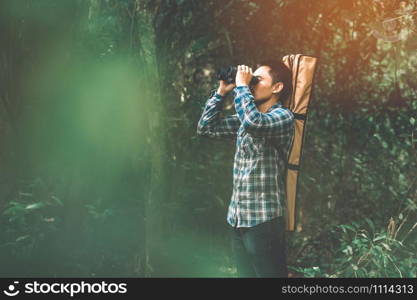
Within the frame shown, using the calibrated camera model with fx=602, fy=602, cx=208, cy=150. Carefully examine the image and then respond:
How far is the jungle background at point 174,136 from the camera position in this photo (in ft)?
18.1

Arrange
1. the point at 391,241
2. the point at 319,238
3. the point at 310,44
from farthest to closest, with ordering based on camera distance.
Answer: the point at 319,238 → the point at 310,44 → the point at 391,241

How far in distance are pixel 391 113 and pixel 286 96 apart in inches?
134

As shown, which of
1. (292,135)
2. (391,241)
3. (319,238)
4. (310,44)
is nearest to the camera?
(292,135)

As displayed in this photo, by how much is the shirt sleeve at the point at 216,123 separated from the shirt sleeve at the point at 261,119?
40 cm

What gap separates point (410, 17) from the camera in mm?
6094

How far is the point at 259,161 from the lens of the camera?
345cm

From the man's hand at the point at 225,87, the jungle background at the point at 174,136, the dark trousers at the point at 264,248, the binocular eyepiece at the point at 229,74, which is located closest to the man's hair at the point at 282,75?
the binocular eyepiece at the point at 229,74

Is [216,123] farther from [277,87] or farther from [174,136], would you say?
[174,136]

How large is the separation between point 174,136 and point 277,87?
2982mm

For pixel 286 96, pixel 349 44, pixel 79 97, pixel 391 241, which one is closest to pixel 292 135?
pixel 286 96

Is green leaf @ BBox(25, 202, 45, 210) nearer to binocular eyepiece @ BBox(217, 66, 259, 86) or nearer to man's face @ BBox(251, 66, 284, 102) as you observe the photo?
binocular eyepiece @ BBox(217, 66, 259, 86)

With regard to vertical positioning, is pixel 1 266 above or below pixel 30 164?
below

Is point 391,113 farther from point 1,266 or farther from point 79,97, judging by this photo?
point 1,266

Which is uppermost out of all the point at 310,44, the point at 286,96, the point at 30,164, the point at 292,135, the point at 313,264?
the point at 310,44
